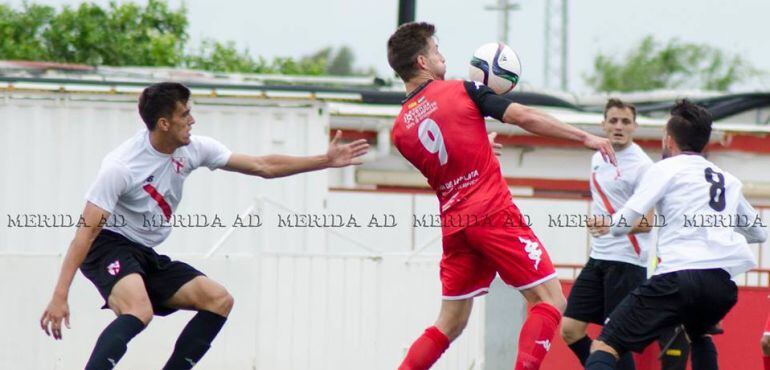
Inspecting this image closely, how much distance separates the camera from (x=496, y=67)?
885 cm

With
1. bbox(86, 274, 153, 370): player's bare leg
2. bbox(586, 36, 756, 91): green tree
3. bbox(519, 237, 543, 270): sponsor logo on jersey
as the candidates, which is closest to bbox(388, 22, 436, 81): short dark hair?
bbox(519, 237, 543, 270): sponsor logo on jersey

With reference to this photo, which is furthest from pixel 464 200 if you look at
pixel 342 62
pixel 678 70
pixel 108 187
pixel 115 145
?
pixel 342 62

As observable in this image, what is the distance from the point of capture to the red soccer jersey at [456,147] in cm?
826

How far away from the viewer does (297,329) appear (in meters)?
11.6

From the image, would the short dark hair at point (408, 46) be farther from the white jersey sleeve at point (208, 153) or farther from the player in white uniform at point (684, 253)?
the player in white uniform at point (684, 253)

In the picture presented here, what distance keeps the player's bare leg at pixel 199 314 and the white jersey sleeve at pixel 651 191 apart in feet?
8.60

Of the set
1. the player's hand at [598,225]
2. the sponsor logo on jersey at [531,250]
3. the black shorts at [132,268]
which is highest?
the player's hand at [598,225]

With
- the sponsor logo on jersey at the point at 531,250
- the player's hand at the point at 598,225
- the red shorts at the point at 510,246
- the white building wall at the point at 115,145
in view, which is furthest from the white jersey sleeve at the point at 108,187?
the white building wall at the point at 115,145

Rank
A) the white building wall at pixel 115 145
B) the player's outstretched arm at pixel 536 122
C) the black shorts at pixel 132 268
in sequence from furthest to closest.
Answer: the white building wall at pixel 115 145 → the black shorts at pixel 132 268 → the player's outstretched arm at pixel 536 122

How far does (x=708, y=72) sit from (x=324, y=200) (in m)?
52.1

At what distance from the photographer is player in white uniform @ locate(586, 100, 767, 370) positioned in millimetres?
8227

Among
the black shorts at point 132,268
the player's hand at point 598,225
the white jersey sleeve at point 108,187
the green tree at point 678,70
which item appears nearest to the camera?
the player's hand at point 598,225

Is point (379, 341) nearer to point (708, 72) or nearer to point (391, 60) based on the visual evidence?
point (391, 60)

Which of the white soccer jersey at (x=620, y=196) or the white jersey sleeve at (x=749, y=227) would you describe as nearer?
the white jersey sleeve at (x=749, y=227)
